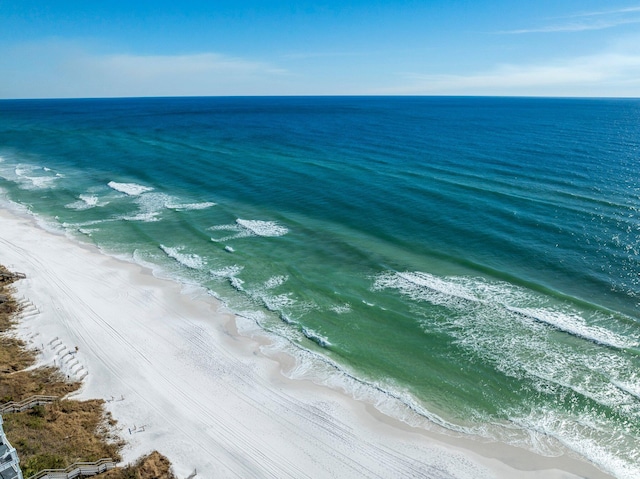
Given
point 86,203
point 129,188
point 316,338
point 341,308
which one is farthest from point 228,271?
point 129,188

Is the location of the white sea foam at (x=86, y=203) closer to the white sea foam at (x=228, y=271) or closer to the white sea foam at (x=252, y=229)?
the white sea foam at (x=252, y=229)

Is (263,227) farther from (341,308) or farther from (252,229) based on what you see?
(341,308)

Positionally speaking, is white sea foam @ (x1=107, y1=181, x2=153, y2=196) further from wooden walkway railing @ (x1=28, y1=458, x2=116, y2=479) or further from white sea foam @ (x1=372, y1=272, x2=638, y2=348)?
wooden walkway railing @ (x1=28, y1=458, x2=116, y2=479)

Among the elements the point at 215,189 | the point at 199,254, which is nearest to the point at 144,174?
the point at 215,189

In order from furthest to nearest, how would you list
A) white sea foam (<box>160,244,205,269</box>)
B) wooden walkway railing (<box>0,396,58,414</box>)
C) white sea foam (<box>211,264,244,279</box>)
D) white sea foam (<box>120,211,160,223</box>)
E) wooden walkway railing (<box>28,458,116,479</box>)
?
1. white sea foam (<box>120,211,160,223</box>)
2. white sea foam (<box>160,244,205,269</box>)
3. white sea foam (<box>211,264,244,279</box>)
4. wooden walkway railing (<box>0,396,58,414</box>)
5. wooden walkway railing (<box>28,458,116,479</box>)

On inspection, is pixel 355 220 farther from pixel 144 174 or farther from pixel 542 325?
pixel 144 174

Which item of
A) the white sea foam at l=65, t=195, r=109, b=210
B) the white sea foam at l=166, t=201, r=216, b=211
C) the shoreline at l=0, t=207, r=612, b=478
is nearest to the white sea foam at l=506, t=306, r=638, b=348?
the shoreline at l=0, t=207, r=612, b=478
